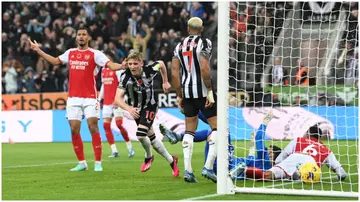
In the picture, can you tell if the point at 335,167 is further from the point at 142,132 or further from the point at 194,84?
the point at 142,132

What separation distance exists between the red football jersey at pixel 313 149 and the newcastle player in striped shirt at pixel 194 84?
1.03 m

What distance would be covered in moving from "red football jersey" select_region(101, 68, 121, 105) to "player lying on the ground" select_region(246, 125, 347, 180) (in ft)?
20.3

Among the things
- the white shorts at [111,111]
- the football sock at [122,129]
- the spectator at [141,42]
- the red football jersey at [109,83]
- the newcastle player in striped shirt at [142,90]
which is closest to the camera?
the newcastle player in striped shirt at [142,90]

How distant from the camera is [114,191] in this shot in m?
8.31

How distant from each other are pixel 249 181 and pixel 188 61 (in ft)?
5.20

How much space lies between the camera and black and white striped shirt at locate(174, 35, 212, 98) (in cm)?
923

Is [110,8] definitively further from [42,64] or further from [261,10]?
[261,10]

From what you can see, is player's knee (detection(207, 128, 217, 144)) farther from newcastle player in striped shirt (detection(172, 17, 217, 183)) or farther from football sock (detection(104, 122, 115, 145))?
football sock (detection(104, 122, 115, 145))

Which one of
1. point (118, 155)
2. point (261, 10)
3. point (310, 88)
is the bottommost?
point (118, 155)

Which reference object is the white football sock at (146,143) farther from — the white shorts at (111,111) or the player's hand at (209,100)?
the white shorts at (111,111)

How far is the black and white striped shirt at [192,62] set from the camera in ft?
30.3

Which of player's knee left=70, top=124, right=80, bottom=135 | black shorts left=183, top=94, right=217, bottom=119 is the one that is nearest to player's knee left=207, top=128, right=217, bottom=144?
black shorts left=183, top=94, right=217, bottom=119

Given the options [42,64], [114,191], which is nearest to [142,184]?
[114,191]

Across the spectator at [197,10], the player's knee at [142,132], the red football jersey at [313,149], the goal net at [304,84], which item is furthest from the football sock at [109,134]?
the spectator at [197,10]
